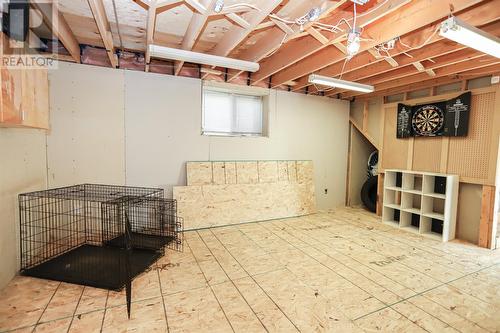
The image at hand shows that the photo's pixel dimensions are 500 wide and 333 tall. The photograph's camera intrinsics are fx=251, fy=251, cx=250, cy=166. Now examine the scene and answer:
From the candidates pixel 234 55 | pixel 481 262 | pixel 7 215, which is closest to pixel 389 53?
pixel 234 55

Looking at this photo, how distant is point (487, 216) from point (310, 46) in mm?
3492

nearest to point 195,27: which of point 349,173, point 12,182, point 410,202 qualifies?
point 12,182

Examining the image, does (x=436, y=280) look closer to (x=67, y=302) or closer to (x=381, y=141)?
(x=381, y=141)

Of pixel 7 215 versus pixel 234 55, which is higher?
pixel 234 55

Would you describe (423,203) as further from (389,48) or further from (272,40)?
(272,40)

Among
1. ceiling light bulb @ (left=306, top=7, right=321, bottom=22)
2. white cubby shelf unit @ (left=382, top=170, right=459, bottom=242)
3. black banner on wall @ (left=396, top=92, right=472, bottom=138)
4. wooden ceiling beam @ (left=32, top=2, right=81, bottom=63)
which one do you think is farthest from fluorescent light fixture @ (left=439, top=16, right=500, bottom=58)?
wooden ceiling beam @ (left=32, top=2, right=81, bottom=63)

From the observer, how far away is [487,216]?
3.59 metres

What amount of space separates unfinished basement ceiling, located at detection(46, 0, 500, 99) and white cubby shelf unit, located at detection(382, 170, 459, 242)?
161cm

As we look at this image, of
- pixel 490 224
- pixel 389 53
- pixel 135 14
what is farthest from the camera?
pixel 490 224

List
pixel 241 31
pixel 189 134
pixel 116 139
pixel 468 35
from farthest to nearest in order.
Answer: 1. pixel 189 134
2. pixel 116 139
3. pixel 241 31
4. pixel 468 35

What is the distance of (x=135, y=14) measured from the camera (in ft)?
8.73

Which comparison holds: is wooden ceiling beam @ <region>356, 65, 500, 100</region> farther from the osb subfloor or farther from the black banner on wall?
the osb subfloor

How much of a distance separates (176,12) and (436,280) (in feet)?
12.8

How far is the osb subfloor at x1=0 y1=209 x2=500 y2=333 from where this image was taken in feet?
6.30
